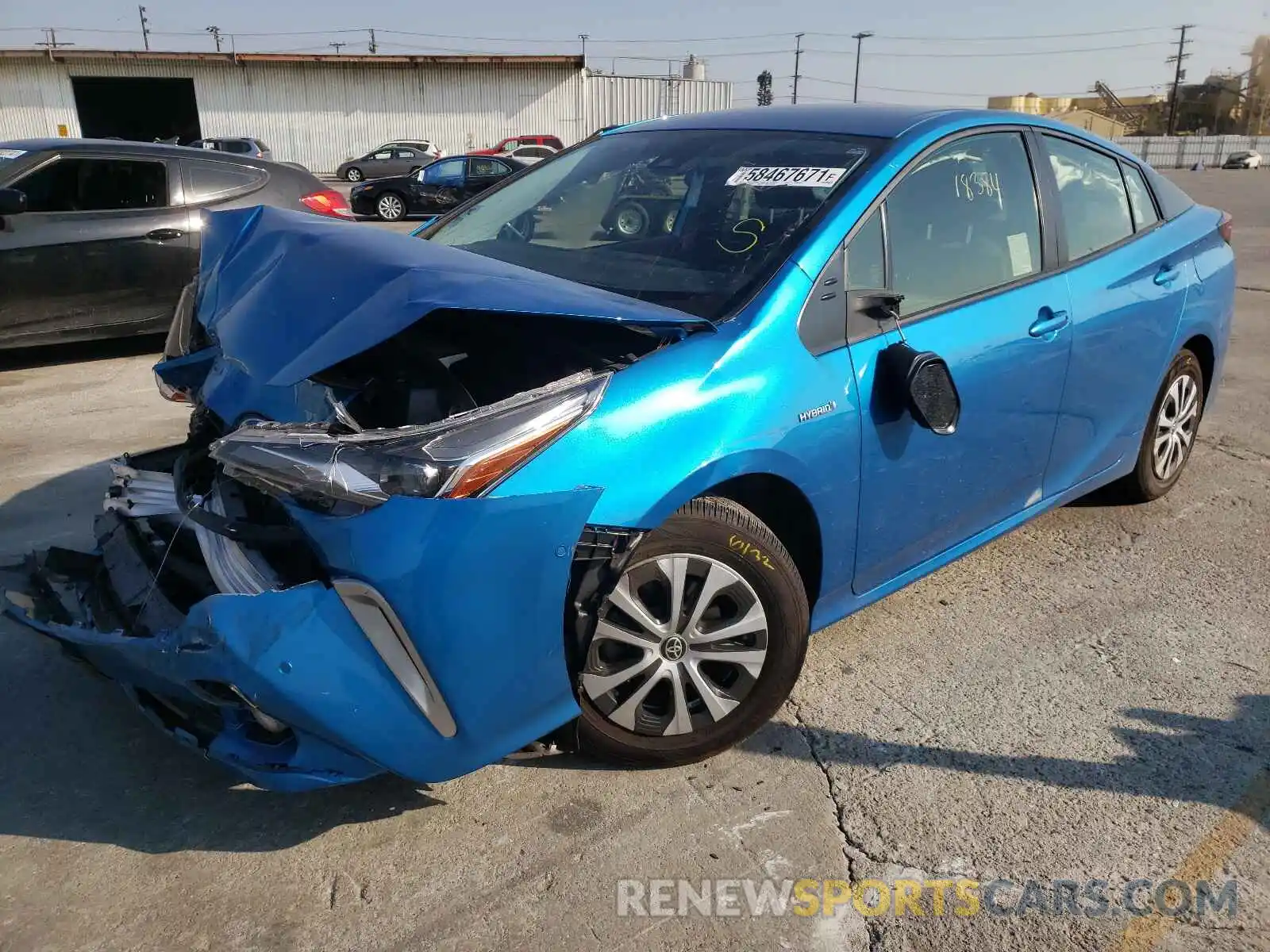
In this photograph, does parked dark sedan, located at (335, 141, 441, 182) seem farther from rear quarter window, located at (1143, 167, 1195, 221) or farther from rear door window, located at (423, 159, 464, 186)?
rear quarter window, located at (1143, 167, 1195, 221)

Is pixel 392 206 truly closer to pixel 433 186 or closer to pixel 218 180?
pixel 433 186

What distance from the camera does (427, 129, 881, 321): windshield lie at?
2734 millimetres

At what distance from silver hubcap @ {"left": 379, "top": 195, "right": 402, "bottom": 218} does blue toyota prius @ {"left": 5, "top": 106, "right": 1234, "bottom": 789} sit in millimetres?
18499

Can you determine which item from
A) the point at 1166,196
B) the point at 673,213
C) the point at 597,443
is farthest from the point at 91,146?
the point at 1166,196

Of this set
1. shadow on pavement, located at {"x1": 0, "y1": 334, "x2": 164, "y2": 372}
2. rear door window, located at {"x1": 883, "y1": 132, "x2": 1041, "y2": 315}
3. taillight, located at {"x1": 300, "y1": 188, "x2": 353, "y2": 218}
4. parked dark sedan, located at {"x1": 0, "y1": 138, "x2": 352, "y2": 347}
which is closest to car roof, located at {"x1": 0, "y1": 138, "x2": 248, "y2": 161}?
parked dark sedan, located at {"x1": 0, "y1": 138, "x2": 352, "y2": 347}

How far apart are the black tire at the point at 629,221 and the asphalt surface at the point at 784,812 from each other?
149 centimetres

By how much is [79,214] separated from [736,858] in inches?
253

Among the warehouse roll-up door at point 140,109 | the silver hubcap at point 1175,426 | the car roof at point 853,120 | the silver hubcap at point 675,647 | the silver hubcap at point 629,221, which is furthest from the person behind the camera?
the warehouse roll-up door at point 140,109

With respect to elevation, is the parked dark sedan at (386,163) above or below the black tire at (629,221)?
below

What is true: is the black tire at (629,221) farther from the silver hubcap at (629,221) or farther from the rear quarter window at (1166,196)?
Answer: the rear quarter window at (1166,196)

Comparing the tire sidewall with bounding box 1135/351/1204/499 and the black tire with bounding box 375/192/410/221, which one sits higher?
the tire sidewall with bounding box 1135/351/1204/499

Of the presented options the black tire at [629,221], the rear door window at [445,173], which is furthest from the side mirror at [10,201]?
the rear door window at [445,173]

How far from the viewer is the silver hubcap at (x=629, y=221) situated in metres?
3.20

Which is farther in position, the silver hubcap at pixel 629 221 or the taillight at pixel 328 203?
the taillight at pixel 328 203
